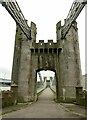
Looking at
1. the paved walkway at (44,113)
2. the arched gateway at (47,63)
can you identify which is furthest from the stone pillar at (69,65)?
the paved walkway at (44,113)

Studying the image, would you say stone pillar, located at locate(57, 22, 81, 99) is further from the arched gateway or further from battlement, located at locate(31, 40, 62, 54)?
battlement, located at locate(31, 40, 62, 54)

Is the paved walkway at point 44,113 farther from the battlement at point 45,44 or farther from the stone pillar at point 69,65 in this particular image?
the battlement at point 45,44

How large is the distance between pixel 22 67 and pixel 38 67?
238 centimetres

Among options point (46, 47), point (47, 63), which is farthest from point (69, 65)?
point (46, 47)

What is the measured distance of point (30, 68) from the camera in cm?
2350

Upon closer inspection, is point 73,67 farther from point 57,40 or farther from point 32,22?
point 32,22

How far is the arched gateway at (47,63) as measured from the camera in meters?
21.9

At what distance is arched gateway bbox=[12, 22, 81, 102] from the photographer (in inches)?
862

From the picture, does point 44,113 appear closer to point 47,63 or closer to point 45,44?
point 47,63

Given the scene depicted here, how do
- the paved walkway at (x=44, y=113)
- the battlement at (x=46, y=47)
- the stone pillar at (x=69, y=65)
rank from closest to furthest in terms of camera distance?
the paved walkway at (x=44, y=113) < the stone pillar at (x=69, y=65) < the battlement at (x=46, y=47)

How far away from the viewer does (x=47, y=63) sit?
23.3 meters

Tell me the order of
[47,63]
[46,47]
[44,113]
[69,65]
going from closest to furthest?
[44,113] → [69,65] → [47,63] → [46,47]

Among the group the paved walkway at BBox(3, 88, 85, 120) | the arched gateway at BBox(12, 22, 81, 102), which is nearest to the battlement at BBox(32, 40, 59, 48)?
the arched gateway at BBox(12, 22, 81, 102)

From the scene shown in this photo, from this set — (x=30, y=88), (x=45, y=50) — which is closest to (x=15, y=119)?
(x=30, y=88)
